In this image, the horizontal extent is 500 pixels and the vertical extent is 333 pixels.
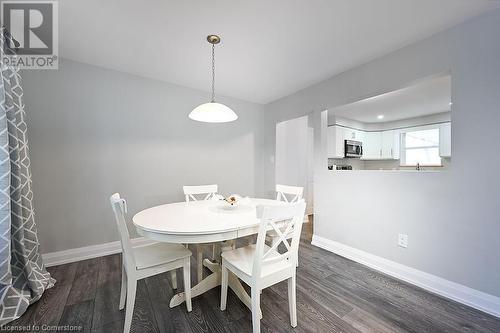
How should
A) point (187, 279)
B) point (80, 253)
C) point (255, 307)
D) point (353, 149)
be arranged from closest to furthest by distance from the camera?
point (255, 307) < point (187, 279) < point (80, 253) < point (353, 149)

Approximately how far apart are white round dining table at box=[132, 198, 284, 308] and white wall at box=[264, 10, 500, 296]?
1.50 metres

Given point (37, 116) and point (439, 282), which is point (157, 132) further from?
point (439, 282)

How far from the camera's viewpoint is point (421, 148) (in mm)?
4523

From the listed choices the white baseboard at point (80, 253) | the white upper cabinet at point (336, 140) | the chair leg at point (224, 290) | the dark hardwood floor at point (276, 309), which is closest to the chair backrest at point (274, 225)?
the chair leg at point (224, 290)

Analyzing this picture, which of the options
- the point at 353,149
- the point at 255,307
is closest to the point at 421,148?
the point at 353,149

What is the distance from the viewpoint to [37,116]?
2201 millimetres

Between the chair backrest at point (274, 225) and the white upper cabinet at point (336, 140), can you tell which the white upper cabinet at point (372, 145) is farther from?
the chair backrest at point (274, 225)

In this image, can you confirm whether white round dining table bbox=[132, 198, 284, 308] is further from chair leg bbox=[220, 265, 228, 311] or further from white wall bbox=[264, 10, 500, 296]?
white wall bbox=[264, 10, 500, 296]

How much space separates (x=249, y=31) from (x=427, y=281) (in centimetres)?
291

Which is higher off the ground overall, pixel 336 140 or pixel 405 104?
pixel 405 104

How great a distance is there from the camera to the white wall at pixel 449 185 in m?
1.57

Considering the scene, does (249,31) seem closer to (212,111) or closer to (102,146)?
(212,111)

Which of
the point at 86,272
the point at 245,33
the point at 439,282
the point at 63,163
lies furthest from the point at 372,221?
the point at 63,163

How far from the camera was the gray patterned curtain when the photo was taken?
150 centimetres
